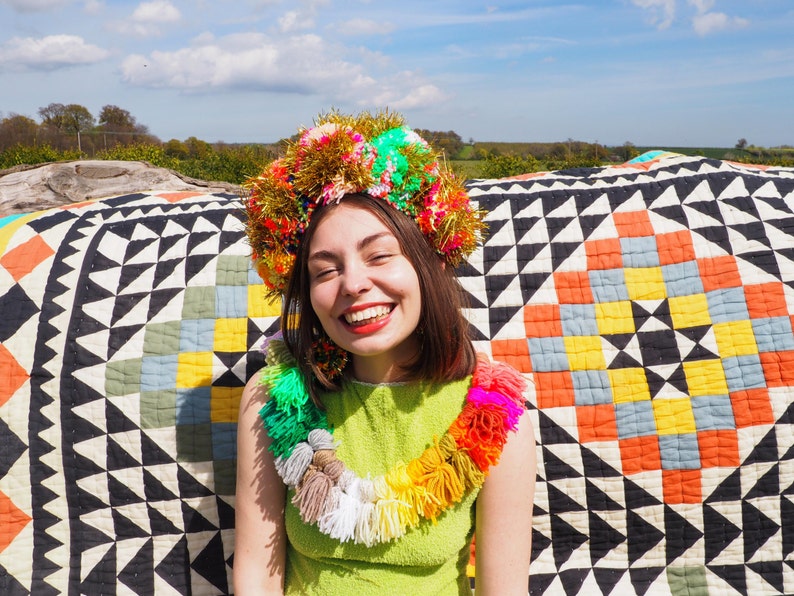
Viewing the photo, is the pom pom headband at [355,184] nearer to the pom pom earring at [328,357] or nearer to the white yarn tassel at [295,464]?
the pom pom earring at [328,357]

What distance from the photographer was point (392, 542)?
127cm

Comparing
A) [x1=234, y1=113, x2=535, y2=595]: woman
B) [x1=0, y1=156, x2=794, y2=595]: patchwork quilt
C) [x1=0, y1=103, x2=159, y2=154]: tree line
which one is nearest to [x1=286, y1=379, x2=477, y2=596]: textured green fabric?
[x1=234, y1=113, x2=535, y2=595]: woman

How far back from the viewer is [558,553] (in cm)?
178

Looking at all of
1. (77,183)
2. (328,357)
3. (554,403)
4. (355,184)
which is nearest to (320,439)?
(328,357)

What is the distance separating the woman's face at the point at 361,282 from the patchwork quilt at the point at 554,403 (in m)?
0.68

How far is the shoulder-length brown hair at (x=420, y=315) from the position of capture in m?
1.17

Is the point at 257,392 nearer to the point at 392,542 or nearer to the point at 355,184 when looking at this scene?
the point at 392,542

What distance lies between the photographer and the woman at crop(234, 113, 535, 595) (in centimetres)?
117

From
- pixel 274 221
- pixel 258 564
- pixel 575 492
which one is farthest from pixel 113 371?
pixel 575 492

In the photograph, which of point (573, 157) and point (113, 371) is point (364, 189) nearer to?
point (113, 371)

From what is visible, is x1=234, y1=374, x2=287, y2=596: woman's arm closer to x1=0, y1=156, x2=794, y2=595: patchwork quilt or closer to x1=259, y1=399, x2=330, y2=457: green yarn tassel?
x1=259, y1=399, x2=330, y2=457: green yarn tassel

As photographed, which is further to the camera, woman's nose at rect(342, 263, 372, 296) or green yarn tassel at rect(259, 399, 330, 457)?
green yarn tassel at rect(259, 399, 330, 457)

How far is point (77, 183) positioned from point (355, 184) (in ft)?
8.34

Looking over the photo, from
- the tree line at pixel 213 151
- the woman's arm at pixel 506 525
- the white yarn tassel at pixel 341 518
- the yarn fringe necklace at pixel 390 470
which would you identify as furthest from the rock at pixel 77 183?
the woman's arm at pixel 506 525
